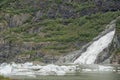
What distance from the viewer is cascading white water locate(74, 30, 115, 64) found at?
179 metres

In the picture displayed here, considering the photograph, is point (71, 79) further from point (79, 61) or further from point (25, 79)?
point (79, 61)

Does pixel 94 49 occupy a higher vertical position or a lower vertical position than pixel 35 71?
higher

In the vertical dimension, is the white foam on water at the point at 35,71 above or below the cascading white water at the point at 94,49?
below

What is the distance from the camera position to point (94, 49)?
188500mm

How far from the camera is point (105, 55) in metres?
172

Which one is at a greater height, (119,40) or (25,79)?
(119,40)

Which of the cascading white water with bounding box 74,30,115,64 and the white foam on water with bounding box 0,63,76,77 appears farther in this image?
the cascading white water with bounding box 74,30,115,64

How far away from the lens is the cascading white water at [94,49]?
179000 millimetres

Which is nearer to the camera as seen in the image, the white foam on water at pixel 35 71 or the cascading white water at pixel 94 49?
the white foam on water at pixel 35 71

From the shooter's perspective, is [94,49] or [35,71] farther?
[94,49]

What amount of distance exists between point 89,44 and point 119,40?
652 inches

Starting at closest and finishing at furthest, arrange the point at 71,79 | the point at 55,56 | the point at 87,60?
the point at 71,79, the point at 87,60, the point at 55,56

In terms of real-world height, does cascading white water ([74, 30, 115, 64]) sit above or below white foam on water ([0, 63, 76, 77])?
above

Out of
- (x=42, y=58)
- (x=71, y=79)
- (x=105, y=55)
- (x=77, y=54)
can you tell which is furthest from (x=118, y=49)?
(x=71, y=79)
